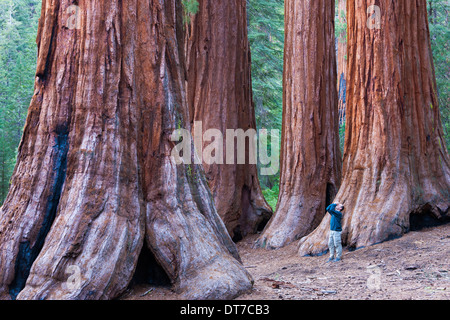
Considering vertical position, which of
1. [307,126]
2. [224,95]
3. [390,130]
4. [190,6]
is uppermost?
[190,6]

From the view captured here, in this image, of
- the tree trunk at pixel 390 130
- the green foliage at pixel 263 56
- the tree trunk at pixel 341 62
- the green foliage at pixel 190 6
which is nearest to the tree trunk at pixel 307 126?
the tree trunk at pixel 390 130

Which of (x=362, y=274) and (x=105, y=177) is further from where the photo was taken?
(x=362, y=274)

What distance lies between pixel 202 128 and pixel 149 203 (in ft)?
21.0

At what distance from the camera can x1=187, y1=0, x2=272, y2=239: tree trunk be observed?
35.2 ft

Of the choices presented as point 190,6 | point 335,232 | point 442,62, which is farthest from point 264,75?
point 335,232

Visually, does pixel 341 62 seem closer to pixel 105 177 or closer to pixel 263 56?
pixel 263 56

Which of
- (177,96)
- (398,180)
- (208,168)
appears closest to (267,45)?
(208,168)

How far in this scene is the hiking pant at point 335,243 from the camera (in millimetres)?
7285

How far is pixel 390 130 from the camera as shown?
319 inches

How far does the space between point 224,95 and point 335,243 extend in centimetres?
501

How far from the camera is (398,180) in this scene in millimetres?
7859

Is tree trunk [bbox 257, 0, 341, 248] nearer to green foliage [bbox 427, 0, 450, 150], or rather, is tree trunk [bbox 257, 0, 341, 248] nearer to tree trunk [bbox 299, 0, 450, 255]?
tree trunk [bbox 299, 0, 450, 255]

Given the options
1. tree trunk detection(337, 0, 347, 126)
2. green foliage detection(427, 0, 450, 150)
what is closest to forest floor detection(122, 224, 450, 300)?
green foliage detection(427, 0, 450, 150)

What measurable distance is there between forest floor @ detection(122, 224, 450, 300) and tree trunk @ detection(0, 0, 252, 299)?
0.44 meters
